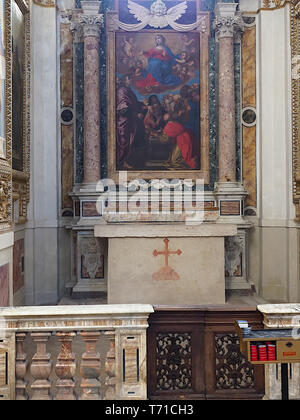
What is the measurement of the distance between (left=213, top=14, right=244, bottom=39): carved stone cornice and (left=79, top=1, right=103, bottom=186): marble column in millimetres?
2102

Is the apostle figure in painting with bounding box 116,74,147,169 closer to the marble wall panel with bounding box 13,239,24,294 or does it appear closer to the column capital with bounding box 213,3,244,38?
the column capital with bounding box 213,3,244,38

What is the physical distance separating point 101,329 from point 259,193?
568 cm

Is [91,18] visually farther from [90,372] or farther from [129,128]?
[90,372]

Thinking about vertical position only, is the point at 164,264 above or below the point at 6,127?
below

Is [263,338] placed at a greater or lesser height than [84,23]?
lesser

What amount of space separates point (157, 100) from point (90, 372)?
240 inches

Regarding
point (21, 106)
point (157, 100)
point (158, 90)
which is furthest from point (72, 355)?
point (158, 90)

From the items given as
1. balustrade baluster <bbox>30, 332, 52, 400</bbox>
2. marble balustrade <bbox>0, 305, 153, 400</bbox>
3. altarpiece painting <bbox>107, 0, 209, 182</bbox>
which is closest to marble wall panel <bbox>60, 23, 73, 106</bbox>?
altarpiece painting <bbox>107, 0, 209, 182</bbox>

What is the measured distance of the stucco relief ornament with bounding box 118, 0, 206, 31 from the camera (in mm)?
8125

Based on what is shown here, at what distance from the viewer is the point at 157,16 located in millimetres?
8156

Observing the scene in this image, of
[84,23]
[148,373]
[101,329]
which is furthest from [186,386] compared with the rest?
[84,23]

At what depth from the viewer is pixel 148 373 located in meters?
3.19

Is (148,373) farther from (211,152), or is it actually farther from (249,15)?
(249,15)

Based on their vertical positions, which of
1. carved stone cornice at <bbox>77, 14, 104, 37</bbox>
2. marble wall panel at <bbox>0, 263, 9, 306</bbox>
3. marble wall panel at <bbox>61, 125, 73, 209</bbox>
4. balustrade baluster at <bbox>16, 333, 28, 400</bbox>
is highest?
carved stone cornice at <bbox>77, 14, 104, 37</bbox>
